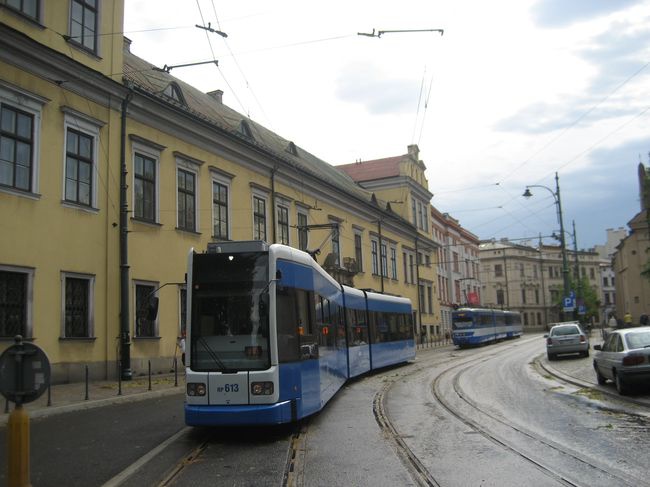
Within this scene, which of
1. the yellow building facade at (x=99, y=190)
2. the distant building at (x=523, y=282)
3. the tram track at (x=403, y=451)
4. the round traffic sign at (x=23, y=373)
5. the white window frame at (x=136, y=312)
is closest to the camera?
the round traffic sign at (x=23, y=373)

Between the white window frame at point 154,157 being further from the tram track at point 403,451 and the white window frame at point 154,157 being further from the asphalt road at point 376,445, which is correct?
the tram track at point 403,451

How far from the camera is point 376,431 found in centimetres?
1018

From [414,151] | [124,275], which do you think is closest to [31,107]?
[124,275]

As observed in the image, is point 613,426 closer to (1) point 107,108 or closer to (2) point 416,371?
(2) point 416,371

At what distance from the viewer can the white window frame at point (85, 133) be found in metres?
18.8

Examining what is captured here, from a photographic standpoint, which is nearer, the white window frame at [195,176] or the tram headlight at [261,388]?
the tram headlight at [261,388]

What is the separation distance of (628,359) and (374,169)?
49349 mm

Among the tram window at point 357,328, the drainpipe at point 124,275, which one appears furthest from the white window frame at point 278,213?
the tram window at point 357,328

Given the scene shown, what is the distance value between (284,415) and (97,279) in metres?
12.2

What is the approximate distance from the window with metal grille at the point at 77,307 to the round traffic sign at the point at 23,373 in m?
13.1

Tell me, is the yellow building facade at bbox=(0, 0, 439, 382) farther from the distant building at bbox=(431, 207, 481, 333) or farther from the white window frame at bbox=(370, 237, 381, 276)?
the distant building at bbox=(431, 207, 481, 333)

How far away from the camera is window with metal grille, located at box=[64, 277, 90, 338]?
18484 mm

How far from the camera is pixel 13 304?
16688 millimetres

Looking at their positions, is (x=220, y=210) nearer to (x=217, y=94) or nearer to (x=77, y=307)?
(x=77, y=307)
